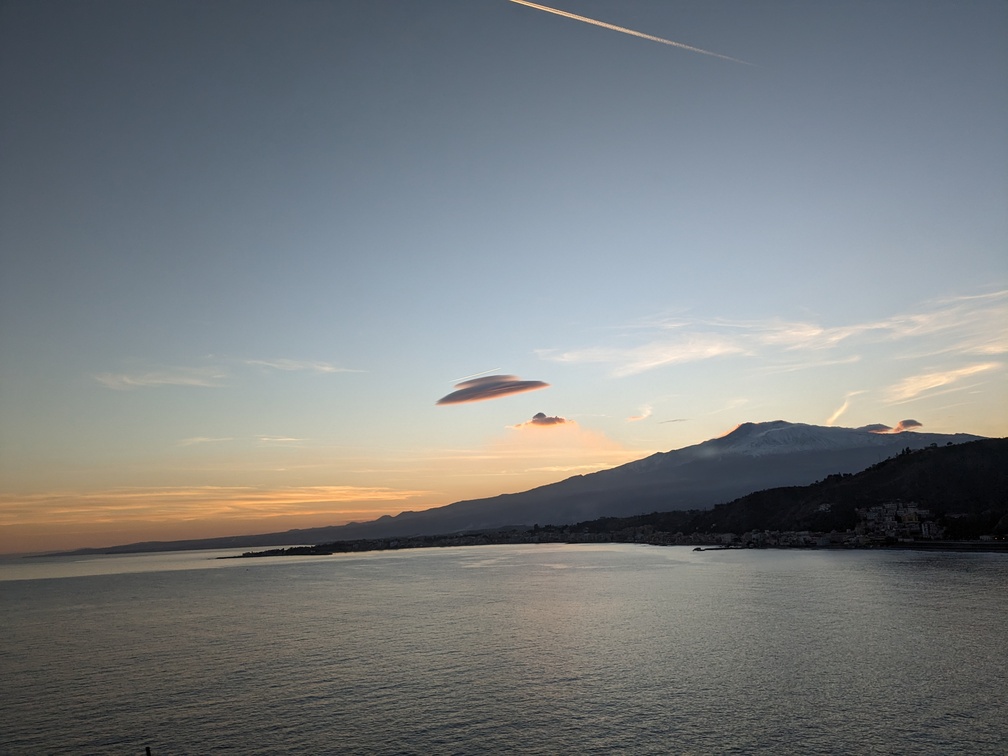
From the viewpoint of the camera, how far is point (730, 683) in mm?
45812

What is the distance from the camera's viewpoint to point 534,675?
4941cm

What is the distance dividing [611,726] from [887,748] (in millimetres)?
14781

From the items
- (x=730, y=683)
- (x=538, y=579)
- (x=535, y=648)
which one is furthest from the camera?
(x=538, y=579)

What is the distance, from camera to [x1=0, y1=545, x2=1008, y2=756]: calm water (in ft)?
118

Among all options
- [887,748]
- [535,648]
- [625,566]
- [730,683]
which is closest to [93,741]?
[535,648]

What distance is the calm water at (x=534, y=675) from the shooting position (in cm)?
3609

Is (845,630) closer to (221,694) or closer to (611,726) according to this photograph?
(611,726)

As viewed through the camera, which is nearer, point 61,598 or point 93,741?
point 93,741

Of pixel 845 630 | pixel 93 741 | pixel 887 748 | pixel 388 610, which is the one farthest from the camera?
pixel 388 610

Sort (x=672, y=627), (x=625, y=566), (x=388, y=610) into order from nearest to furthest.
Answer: (x=672, y=627), (x=388, y=610), (x=625, y=566)

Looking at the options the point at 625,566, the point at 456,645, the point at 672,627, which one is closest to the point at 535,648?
the point at 456,645

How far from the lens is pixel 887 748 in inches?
1308

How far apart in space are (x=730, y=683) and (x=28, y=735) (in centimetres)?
4745

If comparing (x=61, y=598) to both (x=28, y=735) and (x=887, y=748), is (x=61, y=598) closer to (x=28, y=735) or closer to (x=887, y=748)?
(x=28, y=735)
